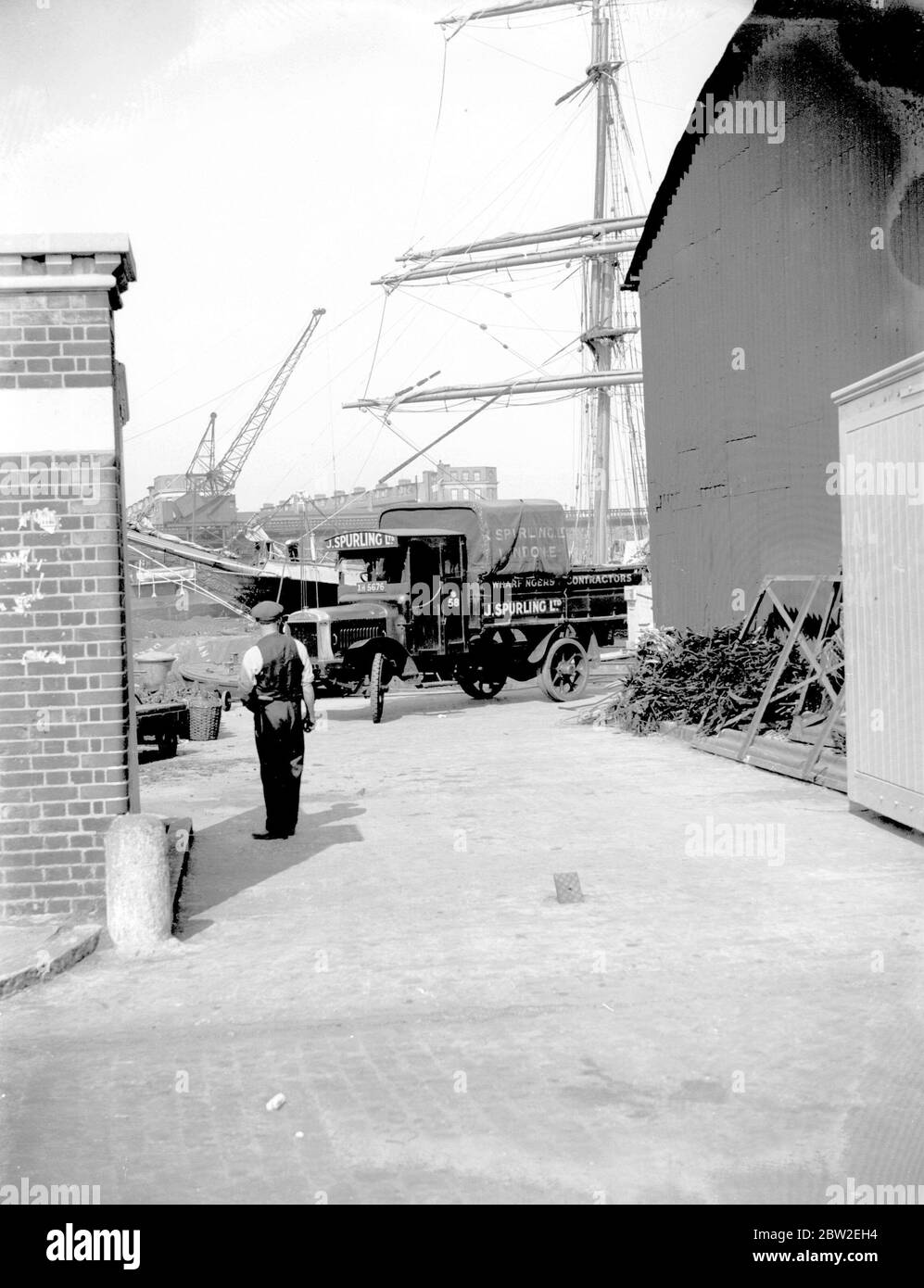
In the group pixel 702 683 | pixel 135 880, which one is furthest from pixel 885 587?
pixel 702 683

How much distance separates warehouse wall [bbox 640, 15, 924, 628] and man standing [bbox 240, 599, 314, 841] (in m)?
7.06

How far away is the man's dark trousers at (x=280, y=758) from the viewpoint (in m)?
9.61

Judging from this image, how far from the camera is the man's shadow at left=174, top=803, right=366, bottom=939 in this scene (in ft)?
26.1

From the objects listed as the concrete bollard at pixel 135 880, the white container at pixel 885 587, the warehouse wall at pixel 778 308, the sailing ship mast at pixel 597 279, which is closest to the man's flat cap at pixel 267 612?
the concrete bollard at pixel 135 880

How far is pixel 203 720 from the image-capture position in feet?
58.4

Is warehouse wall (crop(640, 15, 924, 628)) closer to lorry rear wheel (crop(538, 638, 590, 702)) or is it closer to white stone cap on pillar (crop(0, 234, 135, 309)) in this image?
lorry rear wheel (crop(538, 638, 590, 702))

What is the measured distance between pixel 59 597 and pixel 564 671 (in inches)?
600

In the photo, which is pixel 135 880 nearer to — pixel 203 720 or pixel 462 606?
pixel 203 720

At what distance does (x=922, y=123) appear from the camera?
42.2 feet

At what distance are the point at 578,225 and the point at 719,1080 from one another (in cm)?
4890

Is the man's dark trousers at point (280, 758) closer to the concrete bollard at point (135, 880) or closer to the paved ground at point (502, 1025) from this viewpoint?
the paved ground at point (502, 1025)

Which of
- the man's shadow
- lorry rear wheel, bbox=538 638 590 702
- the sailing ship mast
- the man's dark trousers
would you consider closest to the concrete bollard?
the man's shadow

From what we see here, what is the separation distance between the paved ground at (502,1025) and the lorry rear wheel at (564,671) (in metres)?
11.3
